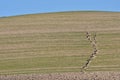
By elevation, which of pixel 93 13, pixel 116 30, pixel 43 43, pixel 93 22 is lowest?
pixel 43 43

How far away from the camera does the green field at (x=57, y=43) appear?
22984 millimetres

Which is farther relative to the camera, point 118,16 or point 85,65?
point 118,16

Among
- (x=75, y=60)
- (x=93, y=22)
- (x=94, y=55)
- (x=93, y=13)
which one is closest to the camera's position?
(x=75, y=60)

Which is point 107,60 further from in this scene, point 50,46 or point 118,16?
point 118,16

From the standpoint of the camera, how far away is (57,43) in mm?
30812

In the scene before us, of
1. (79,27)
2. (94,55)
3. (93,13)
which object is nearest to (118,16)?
(93,13)

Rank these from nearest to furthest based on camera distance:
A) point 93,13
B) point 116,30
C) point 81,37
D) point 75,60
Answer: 1. point 75,60
2. point 81,37
3. point 116,30
4. point 93,13

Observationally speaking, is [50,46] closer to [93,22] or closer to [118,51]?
[118,51]

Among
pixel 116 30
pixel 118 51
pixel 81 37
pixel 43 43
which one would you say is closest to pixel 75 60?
pixel 118 51

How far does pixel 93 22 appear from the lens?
43.8m

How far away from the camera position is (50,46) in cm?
2961

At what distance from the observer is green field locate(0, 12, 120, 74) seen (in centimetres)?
2298

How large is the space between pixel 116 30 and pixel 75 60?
1440 centimetres

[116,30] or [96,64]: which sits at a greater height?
[116,30]
